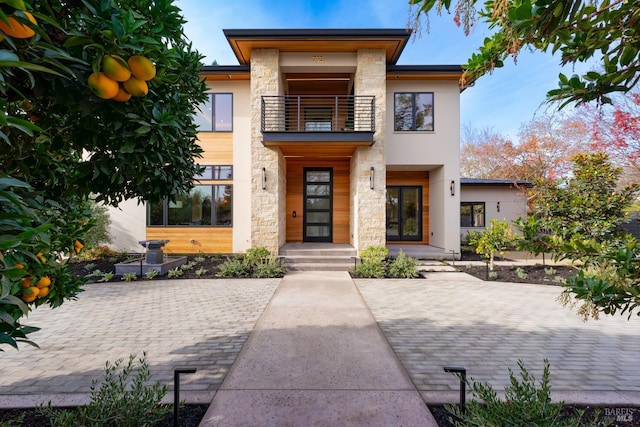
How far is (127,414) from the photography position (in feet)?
6.27

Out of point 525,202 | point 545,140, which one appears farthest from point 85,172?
point 545,140

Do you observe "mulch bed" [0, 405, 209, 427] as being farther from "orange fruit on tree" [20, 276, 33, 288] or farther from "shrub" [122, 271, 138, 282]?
"shrub" [122, 271, 138, 282]

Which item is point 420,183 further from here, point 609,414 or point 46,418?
point 46,418

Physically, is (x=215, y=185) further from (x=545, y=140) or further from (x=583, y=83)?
(x=545, y=140)

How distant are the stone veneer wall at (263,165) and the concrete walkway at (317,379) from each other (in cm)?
427

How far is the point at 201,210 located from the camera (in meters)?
9.99

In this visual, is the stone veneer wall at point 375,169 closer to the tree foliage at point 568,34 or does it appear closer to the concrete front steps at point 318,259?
the concrete front steps at point 318,259

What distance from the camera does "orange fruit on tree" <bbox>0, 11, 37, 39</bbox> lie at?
798 mm

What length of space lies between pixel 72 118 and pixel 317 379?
9.27 feet

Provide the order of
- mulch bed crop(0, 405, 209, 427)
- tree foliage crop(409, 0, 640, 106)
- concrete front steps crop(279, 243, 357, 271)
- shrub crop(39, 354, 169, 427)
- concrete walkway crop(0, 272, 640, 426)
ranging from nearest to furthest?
1. tree foliage crop(409, 0, 640, 106)
2. shrub crop(39, 354, 169, 427)
3. mulch bed crop(0, 405, 209, 427)
4. concrete walkway crop(0, 272, 640, 426)
5. concrete front steps crop(279, 243, 357, 271)

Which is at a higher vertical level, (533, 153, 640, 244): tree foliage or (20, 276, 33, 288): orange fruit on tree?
(533, 153, 640, 244): tree foliage

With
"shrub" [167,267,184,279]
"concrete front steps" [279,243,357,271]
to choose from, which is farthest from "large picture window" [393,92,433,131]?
"shrub" [167,267,184,279]

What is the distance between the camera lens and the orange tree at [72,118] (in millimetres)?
822

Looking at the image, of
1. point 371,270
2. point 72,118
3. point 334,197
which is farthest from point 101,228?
point 72,118
